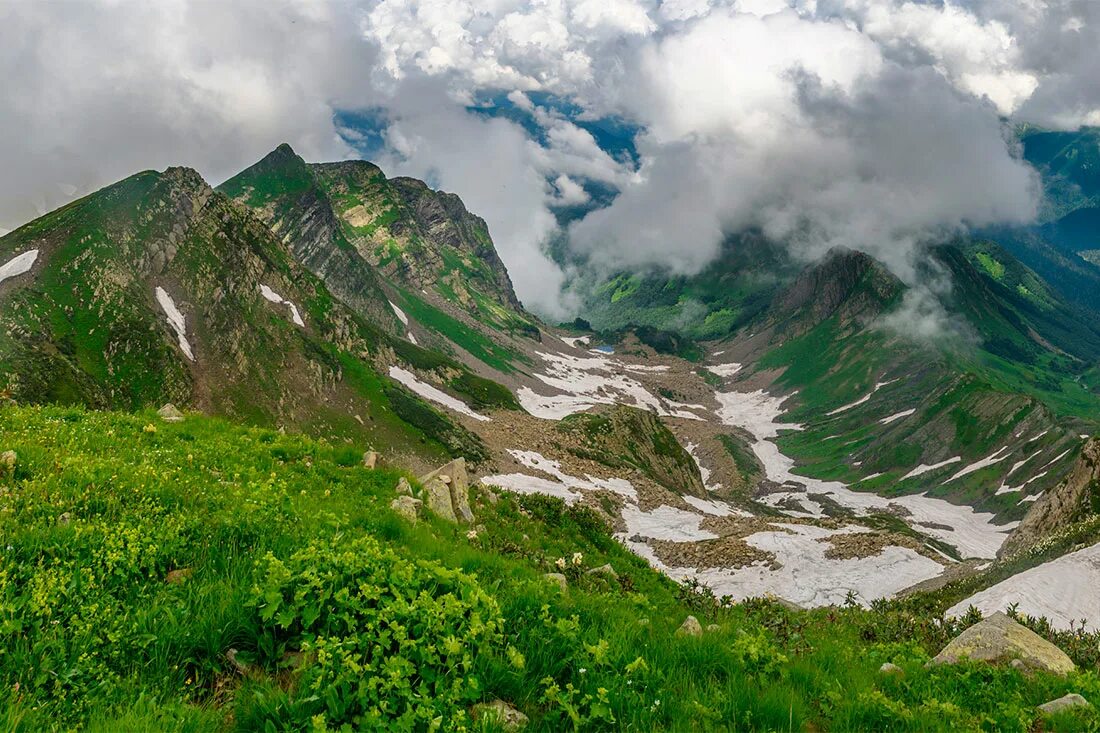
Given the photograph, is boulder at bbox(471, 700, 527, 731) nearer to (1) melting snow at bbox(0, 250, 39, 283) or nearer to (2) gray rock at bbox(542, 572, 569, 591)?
(2) gray rock at bbox(542, 572, 569, 591)

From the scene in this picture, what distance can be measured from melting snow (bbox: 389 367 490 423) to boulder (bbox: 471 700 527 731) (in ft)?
479

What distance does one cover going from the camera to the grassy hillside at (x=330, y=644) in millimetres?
4988

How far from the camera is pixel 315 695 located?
483cm

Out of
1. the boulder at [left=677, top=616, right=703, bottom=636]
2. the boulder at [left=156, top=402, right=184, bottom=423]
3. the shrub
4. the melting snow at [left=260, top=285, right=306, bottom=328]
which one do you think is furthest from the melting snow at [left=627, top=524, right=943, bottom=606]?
the melting snow at [left=260, top=285, right=306, bottom=328]

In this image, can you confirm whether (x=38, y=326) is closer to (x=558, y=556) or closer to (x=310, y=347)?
(x=310, y=347)

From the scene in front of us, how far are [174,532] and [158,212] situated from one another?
4937 inches

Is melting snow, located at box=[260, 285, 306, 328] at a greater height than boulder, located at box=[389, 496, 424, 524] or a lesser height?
greater

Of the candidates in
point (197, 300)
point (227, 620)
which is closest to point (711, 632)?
point (227, 620)

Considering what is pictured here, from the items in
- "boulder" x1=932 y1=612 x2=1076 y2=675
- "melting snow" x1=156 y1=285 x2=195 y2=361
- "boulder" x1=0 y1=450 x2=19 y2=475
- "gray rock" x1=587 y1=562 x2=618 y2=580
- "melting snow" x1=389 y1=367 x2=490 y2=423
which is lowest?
"boulder" x1=932 y1=612 x2=1076 y2=675

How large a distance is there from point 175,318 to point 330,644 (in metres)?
112

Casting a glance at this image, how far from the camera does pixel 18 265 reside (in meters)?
85.6

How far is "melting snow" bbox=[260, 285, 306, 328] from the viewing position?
393 ft

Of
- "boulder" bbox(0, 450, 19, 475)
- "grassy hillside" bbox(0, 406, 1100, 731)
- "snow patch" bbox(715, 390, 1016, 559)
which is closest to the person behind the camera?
"grassy hillside" bbox(0, 406, 1100, 731)

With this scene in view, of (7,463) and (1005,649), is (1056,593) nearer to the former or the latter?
(1005,649)
